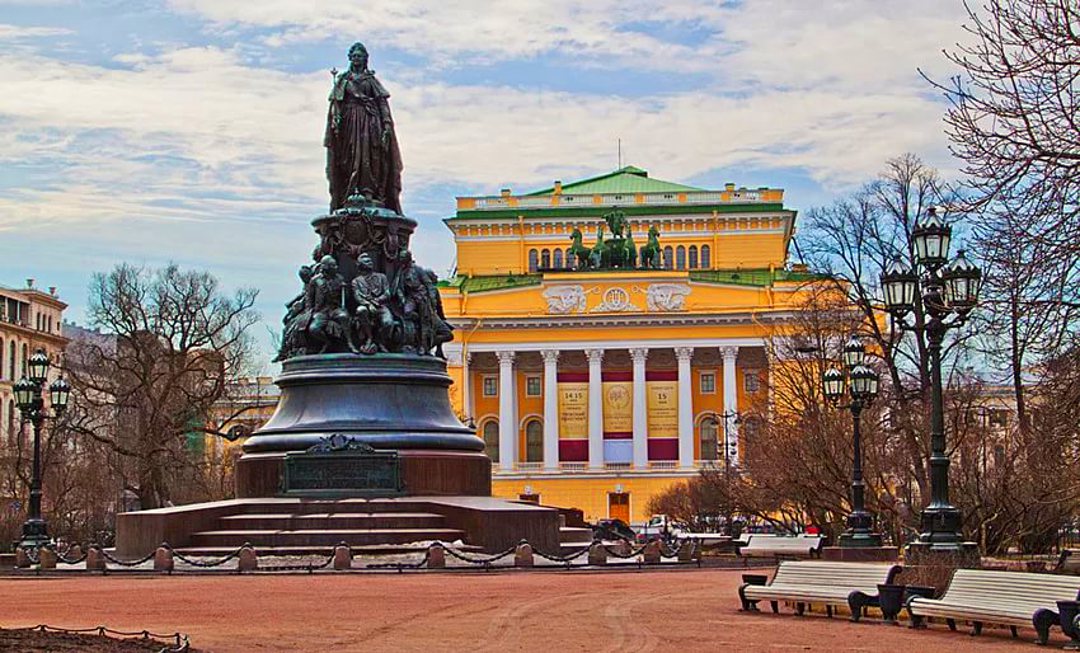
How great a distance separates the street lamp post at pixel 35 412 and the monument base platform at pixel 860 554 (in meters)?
15.6

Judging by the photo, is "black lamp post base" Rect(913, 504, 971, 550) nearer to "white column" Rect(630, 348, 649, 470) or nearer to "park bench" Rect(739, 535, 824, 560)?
"park bench" Rect(739, 535, 824, 560)

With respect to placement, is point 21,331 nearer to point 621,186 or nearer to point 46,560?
point 621,186

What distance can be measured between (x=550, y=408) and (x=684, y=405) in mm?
8778

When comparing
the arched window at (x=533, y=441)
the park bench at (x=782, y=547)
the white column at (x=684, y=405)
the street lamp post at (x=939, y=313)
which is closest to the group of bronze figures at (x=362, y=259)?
the park bench at (x=782, y=547)

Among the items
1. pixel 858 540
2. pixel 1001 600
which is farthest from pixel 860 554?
pixel 1001 600

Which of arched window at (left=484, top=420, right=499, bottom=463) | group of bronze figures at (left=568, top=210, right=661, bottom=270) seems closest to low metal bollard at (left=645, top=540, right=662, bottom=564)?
group of bronze figures at (left=568, top=210, right=661, bottom=270)

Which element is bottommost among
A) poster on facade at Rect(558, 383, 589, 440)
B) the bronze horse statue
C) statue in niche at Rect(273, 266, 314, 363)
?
statue in niche at Rect(273, 266, 314, 363)

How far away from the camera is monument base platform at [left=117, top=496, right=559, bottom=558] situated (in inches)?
1238

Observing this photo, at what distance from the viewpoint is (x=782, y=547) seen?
36.4 m

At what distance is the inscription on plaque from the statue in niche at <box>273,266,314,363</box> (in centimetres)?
319

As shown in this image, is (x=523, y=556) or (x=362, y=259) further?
(x=362, y=259)

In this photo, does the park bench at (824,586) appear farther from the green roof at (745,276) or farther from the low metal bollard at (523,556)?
the green roof at (745,276)

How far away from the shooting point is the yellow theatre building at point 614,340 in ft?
370

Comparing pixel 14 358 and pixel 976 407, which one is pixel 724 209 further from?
pixel 976 407
